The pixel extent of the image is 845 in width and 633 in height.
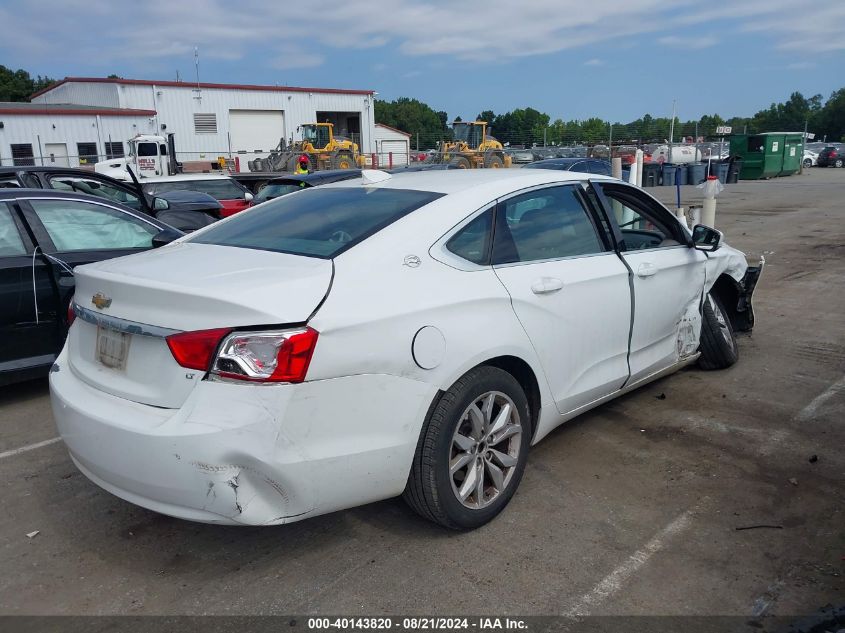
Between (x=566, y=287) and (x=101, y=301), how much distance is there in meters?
2.22

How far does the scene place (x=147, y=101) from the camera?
4159cm

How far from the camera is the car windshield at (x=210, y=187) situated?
45.6 ft

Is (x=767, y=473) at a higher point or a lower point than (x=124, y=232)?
lower

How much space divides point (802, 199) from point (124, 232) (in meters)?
21.6

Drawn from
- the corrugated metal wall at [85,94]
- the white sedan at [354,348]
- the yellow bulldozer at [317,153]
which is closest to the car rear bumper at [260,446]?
the white sedan at [354,348]

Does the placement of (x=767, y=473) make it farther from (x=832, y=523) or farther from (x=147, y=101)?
(x=147, y=101)

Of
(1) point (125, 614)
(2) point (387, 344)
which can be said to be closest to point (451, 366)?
(2) point (387, 344)

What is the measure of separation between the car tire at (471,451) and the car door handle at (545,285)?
46 centimetres

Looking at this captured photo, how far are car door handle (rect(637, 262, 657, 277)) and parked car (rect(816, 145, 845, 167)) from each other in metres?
46.6

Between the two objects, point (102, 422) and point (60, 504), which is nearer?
point (102, 422)

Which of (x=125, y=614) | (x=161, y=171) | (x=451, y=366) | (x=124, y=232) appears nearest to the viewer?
(x=125, y=614)

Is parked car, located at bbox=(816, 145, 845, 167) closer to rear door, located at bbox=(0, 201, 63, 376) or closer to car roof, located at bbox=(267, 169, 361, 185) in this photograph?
car roof, located at bbox=(267, 169, 361, 185)

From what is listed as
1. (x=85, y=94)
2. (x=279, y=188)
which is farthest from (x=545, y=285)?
(x=85, y=94)

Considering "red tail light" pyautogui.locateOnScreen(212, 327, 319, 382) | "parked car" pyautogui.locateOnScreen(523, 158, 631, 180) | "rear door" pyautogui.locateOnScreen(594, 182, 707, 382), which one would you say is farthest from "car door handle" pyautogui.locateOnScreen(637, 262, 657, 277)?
"parked car" pyautogui.locateOnScreen(523, 158, 631, 180)
